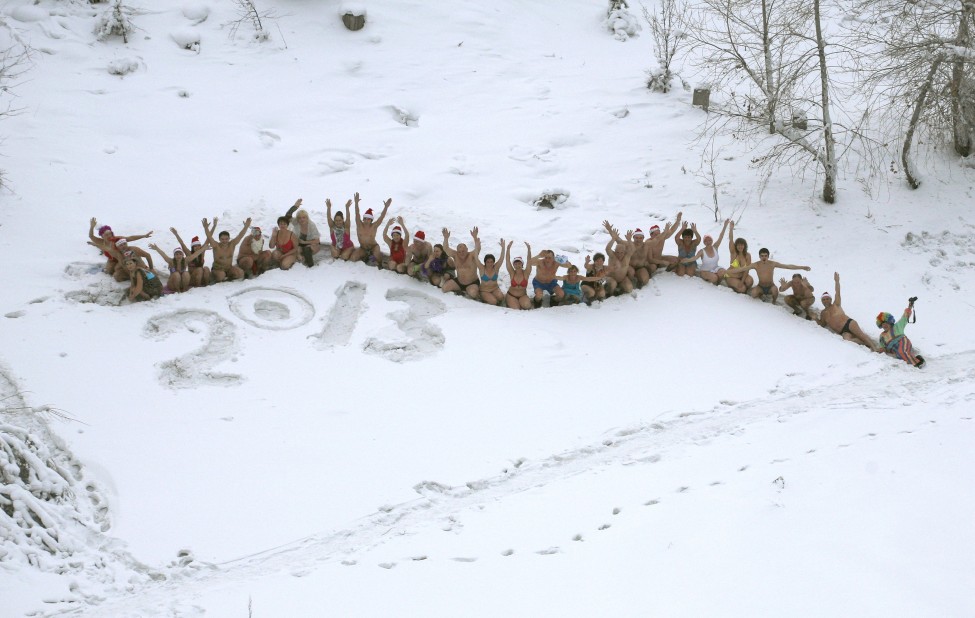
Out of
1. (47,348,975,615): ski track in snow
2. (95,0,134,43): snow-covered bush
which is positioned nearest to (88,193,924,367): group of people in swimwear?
(47,348,975,615): ski track in snow

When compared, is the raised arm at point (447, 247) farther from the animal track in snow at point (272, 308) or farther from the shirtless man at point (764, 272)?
the shirtless man at point (764, 272)

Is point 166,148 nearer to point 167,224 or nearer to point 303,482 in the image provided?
point 167,224

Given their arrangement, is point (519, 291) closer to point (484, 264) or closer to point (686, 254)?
point (484, 264)

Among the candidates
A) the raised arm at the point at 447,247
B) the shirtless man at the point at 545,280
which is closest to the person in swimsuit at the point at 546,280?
the shirtless man at the point at 545,280

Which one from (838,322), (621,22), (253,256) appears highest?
(621,22)

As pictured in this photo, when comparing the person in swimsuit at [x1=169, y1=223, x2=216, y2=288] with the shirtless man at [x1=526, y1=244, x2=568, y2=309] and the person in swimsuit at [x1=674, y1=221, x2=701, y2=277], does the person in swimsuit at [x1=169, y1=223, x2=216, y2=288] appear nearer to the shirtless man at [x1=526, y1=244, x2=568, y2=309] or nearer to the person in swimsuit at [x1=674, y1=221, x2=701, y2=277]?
the shirtless man at [x1=526, y1=244, x2=568, y2=309]

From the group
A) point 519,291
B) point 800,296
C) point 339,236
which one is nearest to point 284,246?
point 339,236

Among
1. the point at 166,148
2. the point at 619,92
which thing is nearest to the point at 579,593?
the point at 166,148
